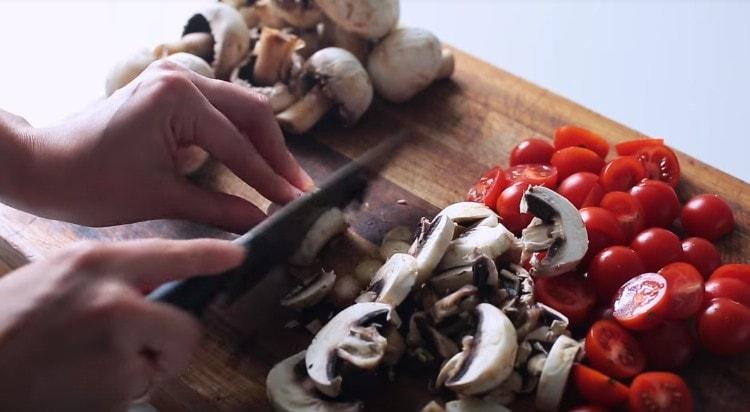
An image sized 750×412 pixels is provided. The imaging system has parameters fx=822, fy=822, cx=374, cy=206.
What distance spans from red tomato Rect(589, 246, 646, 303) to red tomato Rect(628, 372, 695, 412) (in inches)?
7.4

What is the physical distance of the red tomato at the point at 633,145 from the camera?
1.80 meters

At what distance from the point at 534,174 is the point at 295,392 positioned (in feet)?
2.33

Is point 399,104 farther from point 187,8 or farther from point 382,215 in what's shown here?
point 187,8

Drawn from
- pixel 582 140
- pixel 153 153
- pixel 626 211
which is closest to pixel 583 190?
pixel 626 211

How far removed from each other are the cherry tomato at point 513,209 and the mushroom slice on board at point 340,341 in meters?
0.38

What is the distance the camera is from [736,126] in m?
2.16

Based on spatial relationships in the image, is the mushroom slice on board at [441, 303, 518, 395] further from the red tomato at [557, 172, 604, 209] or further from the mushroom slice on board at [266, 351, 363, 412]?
the red tomato at [557, 172, 604, 209]

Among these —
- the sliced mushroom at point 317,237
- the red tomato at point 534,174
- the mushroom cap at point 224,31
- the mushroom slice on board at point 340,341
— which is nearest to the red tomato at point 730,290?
the red tomato at point 534,174

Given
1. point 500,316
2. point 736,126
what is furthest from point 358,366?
point 736,126

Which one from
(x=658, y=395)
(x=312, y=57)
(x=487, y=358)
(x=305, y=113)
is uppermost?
(x=312, y=57)

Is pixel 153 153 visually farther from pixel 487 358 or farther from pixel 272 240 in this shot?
pixel 487 358

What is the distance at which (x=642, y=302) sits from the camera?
1.42 m

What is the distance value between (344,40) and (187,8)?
80 centimetres

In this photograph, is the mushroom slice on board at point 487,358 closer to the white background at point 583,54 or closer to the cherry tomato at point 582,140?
the cherry tomato at point 582,140
